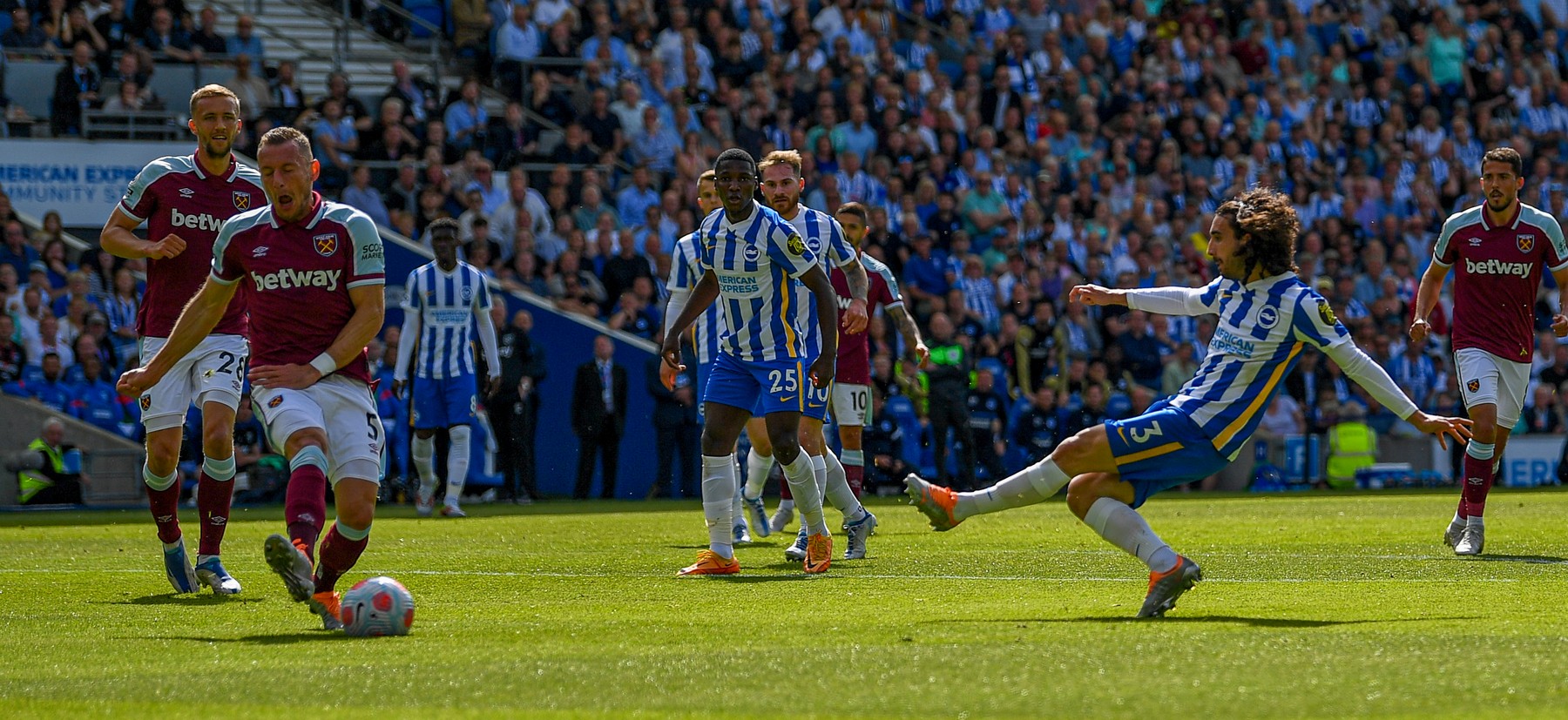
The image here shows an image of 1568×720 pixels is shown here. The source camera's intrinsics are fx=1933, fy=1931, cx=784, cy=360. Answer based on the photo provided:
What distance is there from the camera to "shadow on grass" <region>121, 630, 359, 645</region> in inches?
294

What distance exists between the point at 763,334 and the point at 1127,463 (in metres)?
2.95

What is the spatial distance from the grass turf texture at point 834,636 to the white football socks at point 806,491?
0.40 meters

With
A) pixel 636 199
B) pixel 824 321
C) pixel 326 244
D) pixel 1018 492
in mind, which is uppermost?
pixel 636 199

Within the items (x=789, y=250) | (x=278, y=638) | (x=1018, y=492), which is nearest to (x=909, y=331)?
(x=789, y=250)

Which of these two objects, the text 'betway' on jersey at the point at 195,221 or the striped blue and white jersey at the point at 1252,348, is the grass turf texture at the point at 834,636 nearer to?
the striped blue and white jersey at the point at 1252,348

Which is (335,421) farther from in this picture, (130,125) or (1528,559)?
(130,125)

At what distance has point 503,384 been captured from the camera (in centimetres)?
2156

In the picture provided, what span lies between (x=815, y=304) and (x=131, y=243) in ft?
12.2

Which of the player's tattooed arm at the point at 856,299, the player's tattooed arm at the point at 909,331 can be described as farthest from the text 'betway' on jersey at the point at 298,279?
the player's tattooed arm at the point at 909,331

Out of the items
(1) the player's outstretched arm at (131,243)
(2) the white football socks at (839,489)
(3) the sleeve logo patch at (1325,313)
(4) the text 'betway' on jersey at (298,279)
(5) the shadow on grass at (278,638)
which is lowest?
(5) the shadow on grass at (278,638)

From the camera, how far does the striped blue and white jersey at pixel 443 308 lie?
1792 cm

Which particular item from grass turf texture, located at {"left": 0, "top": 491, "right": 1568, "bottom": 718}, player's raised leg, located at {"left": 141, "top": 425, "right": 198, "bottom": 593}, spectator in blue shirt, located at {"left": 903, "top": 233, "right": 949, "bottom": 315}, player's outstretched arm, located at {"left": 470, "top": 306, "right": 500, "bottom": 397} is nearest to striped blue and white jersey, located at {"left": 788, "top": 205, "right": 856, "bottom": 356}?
grass turf texture, located at {"left": 0, "top": 491, "right": 1568, "bottom": 718}

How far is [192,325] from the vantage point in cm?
827

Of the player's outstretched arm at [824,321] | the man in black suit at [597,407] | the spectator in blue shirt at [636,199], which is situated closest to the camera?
the player's outstretched arm at [824,321]
